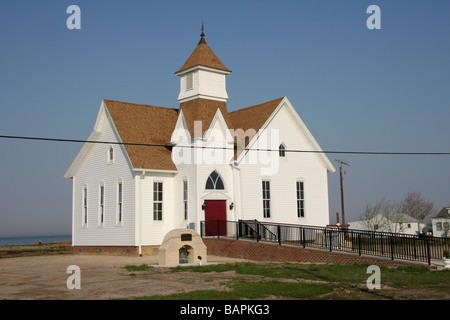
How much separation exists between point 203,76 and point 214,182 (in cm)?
680

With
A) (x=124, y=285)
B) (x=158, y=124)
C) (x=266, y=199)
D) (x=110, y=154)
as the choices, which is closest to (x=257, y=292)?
(x=124, y=285)

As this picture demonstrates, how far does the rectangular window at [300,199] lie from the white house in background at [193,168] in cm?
6

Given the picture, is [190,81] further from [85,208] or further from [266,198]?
[85,208]

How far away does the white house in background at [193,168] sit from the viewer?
28484 mm

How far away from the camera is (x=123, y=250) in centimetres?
2862

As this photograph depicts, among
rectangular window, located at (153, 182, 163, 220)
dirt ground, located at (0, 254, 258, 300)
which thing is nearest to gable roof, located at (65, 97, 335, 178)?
rectangular window, located at (153, 182, 163, 220)

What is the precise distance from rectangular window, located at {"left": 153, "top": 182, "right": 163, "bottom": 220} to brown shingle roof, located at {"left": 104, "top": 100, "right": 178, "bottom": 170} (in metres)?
1.17

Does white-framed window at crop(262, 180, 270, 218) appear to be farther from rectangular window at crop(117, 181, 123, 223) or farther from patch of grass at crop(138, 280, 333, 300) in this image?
patch of grass at crop(138, 280, 333, 300)

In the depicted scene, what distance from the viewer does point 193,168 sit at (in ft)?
92.9

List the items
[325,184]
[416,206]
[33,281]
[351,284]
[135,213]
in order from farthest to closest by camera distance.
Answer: [416,206], [325,184], [135,213], [33,281], [351,284]
